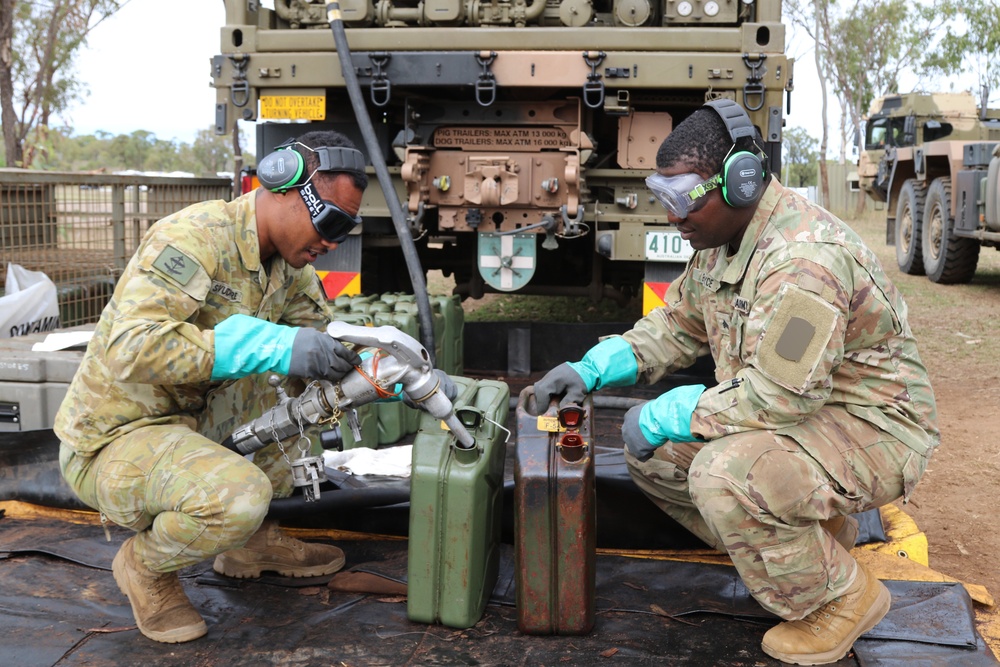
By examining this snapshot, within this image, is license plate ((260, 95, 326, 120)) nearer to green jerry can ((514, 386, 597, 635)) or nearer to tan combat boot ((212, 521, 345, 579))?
tan combat boot ((212, 521, 345, 579))

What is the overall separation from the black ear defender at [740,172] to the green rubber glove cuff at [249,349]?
129cm

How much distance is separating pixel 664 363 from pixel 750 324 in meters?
0.62

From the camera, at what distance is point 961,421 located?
605 cm

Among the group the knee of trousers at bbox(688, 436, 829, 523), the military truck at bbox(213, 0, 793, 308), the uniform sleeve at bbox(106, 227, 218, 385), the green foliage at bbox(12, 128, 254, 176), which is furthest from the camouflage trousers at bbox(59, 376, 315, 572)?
the green foliage at bbox(12, 128, 254, 176)

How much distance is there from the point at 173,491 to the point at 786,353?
1707 millimetres

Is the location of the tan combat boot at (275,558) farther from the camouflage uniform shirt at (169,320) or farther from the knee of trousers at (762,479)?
the knee of trousers at (762,479)

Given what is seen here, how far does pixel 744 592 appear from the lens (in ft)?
10.4

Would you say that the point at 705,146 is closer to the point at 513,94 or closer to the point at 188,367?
the point at 188,367


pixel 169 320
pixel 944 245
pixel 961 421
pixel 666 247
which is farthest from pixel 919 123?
pixel 169 320

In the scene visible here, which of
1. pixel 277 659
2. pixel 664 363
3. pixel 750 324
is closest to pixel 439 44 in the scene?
pixel 664 363

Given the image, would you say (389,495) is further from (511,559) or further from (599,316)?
(599,316)

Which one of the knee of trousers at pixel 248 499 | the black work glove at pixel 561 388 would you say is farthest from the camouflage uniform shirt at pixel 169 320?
the black work glove at pixel 561 388

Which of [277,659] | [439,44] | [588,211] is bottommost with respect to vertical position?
[277,659]

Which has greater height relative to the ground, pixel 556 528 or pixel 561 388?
pixel 561 388
